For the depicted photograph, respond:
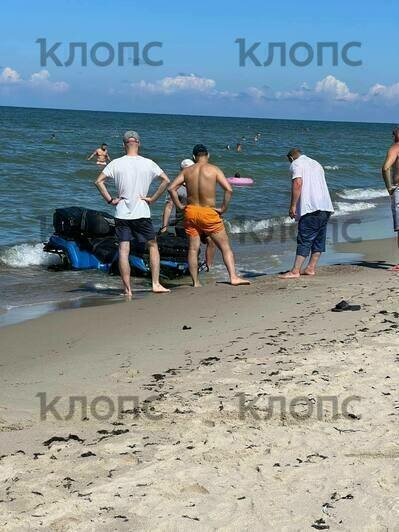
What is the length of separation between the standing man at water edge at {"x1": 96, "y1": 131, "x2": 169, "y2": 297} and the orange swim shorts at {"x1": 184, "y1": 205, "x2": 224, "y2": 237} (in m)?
0.52

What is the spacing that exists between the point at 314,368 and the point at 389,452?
140 cm

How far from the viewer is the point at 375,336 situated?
589 centimetres

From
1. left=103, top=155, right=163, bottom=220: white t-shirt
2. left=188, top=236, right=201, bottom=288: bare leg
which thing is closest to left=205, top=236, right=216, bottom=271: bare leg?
left=188, top=236, right=201, bottom=288: bare leg

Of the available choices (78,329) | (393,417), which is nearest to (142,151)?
(78,329)

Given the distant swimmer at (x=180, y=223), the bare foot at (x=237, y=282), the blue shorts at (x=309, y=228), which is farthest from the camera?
the distant swimmer at (x=180, y=223)

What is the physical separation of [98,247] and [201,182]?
2228 millimetres

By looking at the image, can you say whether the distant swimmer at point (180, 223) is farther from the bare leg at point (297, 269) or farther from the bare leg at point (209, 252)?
the bare leg at point (297, 269)

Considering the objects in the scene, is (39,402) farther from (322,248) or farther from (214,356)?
(322,248)

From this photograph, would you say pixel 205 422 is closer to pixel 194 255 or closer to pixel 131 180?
pixel 131 180

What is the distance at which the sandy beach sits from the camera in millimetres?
3262

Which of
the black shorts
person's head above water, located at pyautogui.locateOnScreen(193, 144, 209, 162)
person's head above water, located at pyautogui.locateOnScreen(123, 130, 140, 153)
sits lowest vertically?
the black shorts

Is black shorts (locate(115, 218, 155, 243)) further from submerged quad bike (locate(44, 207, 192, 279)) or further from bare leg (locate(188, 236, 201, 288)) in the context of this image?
submerged quad bike (locate(44, 207, 192, 279))

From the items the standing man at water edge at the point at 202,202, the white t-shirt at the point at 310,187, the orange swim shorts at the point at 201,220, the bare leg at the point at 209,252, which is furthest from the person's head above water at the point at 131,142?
Answer: the bare leg at the point at 209,252

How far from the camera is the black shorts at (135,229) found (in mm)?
8289
